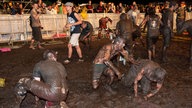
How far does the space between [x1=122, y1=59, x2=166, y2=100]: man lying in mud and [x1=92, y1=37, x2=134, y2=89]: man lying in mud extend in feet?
0.85

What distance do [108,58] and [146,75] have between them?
0.98 m

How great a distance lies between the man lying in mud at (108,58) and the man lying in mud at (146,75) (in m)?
0.26

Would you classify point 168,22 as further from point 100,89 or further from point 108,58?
point 100,89

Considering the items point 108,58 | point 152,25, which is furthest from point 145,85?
point 152,25

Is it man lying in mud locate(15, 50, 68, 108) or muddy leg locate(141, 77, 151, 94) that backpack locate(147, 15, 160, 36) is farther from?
man lying in mud locate(15, 50, 68, 108)

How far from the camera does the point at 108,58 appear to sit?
20.6 ft

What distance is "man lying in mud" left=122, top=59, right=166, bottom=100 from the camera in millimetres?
5695

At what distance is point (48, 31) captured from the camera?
17125 millimetres

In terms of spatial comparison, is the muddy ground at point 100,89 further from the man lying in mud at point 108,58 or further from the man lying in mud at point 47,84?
the man lying in mud at point 47,84

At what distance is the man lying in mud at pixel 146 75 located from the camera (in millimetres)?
5695

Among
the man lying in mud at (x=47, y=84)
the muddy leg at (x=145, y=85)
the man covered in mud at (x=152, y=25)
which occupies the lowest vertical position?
the muddy leg at (x=145, y=85)

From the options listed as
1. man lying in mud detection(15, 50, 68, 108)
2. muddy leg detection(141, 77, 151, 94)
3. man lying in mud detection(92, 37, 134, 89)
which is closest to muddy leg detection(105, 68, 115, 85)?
man lying in mud detection(92, 37, 134, 89)

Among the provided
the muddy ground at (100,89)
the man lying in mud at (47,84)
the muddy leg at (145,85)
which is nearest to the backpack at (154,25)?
the muddy ground at (100,89)

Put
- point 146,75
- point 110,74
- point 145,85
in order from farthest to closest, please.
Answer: point 110,74, point 145,85, point 146,75
